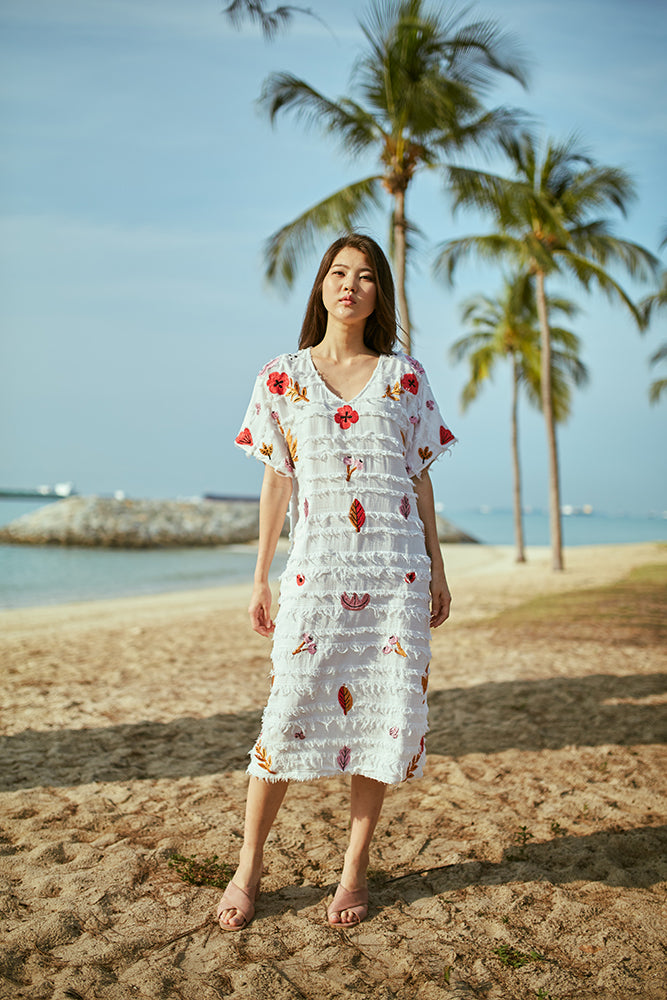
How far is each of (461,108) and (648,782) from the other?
10444 mm

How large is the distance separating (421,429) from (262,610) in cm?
79

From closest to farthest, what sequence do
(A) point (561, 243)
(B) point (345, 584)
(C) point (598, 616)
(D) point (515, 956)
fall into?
(D) point (515, 956) → (B) point (345, 584) → (C) point (598, 616) → (A) point (561, 243)

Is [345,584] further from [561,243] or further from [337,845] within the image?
[561,243]

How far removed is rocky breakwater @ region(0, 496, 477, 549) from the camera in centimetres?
2869

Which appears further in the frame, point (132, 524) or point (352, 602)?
point (132, 524)

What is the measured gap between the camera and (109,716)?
14.6 feet

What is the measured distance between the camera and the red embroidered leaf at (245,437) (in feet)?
7.70

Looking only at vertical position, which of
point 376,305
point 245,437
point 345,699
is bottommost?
point 345,699

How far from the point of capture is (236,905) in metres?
2.21

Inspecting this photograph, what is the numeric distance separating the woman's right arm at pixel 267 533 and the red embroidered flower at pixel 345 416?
0.89ft

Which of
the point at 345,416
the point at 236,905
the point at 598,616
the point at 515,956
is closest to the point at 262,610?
the point at 345,416

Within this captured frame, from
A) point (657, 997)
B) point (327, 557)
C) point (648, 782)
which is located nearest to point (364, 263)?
point (327, 557)

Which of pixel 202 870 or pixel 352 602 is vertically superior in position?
pixel 352 602

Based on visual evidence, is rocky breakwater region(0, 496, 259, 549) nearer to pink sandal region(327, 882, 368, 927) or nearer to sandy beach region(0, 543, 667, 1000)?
sandy beach region(0, 543, 667, 1000)
